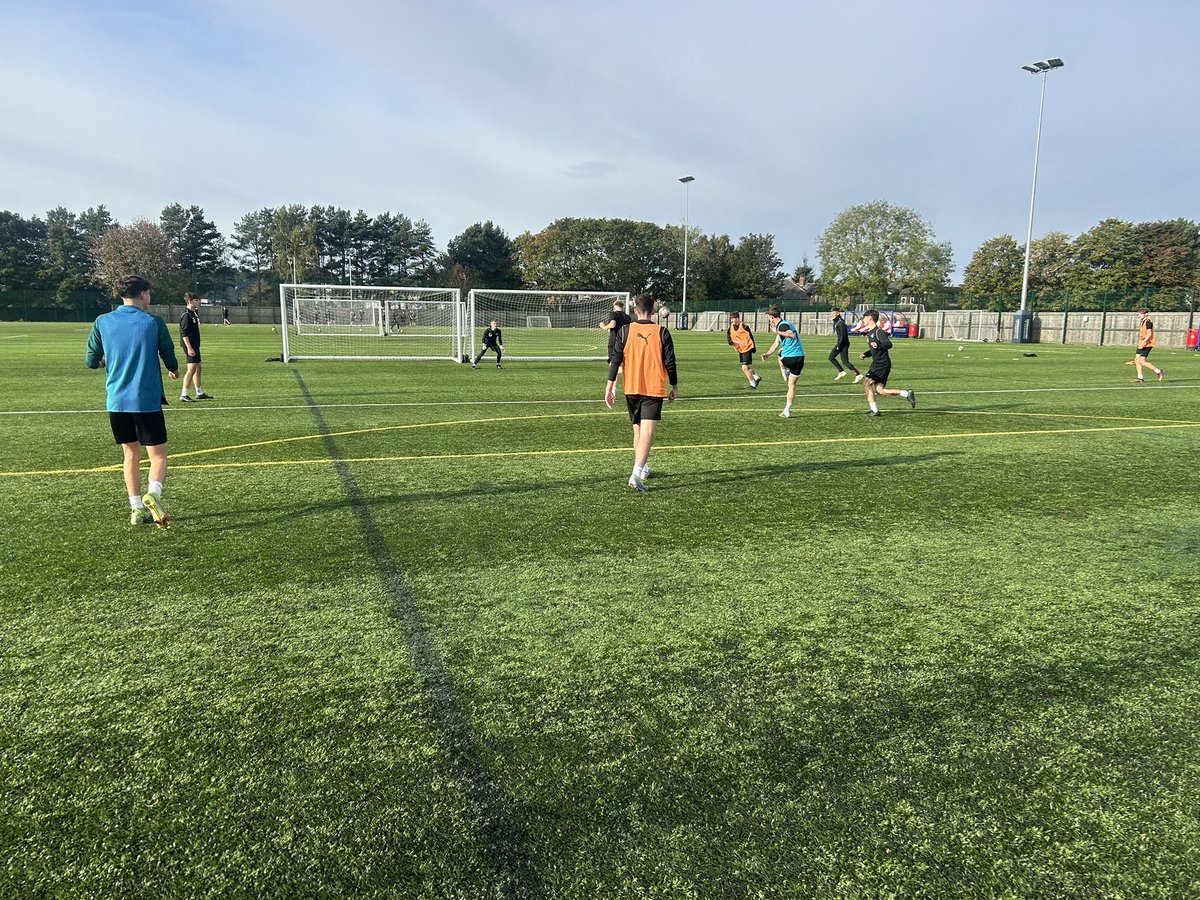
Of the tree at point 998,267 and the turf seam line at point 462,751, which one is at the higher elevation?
the tree at point 998,267

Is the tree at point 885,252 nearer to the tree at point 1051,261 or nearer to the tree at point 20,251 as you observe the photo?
the tree at point 1051,261

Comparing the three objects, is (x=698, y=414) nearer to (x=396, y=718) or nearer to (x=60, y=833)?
(x=396, y=718)

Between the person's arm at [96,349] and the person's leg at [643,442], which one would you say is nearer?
the person's arm at [96,349]

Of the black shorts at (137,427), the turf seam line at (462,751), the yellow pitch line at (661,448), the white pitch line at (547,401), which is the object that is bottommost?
the turf seam line at (462,751)

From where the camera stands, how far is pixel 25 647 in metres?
3.73

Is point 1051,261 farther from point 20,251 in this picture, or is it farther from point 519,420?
point 20,251

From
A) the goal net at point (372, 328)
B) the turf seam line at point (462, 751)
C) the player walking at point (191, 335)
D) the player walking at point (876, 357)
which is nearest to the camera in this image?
the turf seam line at point (462, 751)

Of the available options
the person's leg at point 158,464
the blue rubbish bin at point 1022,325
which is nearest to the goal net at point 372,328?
the person's leg at point 158,464

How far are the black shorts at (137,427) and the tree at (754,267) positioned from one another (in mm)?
103349

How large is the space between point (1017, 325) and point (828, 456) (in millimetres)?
42521

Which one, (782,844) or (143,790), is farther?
(143,790)

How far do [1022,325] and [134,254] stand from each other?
97.3 metres

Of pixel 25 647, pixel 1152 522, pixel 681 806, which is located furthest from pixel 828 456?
pixel 25 647

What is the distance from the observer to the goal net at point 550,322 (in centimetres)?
3006
